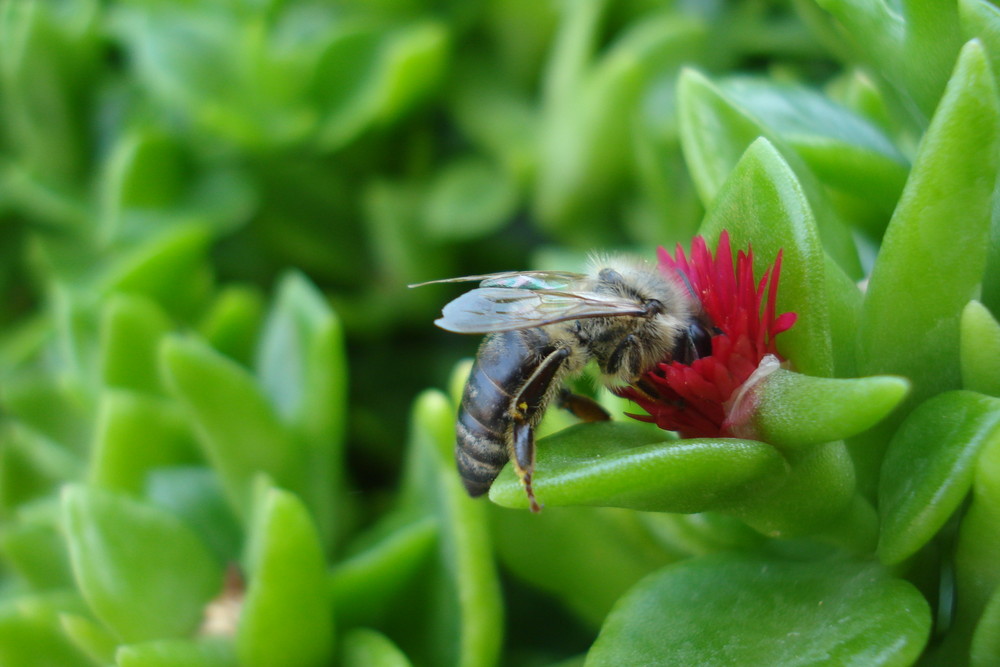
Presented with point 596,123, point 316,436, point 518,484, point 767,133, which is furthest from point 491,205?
point 518,484

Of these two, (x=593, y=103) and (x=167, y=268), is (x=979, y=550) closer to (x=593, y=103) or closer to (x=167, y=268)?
(x=593, y=103)

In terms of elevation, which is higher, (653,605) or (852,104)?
(852,104)

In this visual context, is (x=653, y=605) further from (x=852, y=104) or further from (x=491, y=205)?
(x=491, y=205)

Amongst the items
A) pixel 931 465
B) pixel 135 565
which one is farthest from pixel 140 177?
pixel 931 465

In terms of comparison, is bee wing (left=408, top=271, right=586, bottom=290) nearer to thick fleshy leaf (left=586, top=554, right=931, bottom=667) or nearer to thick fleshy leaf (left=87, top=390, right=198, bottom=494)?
thick fleshy leaf (left=586, top=554, right=931, bottom=667)

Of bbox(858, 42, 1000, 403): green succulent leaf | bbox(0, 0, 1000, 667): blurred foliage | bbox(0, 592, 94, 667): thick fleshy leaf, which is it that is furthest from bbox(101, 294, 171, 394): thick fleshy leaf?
bbox(858, 42, 1000, 403): green succulent leaf

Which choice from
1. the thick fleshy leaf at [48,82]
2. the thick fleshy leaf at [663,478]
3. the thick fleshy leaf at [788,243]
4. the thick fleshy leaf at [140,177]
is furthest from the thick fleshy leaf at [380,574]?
the thick fleshy leaf at [48,82]
